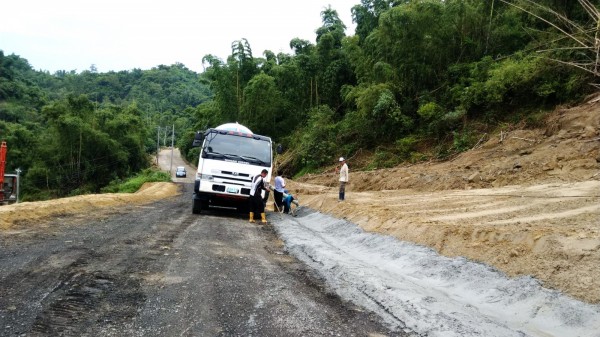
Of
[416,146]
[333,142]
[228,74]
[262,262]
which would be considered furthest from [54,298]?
[228,74]

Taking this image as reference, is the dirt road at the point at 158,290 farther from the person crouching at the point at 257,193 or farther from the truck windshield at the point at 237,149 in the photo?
the truck windshield at the point at 237,149

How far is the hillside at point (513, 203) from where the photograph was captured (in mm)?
5301

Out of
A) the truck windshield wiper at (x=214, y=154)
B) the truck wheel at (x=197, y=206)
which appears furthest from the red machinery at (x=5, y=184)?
the truck windshield wiper at (x=214, y=154)

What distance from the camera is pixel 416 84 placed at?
74.1 ft

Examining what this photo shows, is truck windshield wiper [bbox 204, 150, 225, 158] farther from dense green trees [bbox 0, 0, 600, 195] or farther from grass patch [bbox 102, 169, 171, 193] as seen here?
grass patch [bbox 102, 169, 171, 193]

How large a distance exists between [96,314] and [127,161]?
47.0 metres

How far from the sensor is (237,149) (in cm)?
1285

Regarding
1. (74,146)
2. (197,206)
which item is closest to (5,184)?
(197,206)

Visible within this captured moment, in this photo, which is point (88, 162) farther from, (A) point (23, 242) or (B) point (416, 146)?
(A) point (23, 242)

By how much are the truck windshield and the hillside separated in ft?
9.33

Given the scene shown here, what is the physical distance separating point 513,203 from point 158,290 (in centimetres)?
727

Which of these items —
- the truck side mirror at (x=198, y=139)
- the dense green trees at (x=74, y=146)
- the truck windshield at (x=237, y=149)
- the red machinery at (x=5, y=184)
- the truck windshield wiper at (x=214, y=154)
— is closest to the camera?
the truck windshield wiper at (x=214, y=154)

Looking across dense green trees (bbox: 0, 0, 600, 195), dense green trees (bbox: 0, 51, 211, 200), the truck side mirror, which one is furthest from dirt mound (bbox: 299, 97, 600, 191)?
dense green trees (bbox: 0, 51, 211, 200)

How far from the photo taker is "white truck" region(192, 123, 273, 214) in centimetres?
1217
